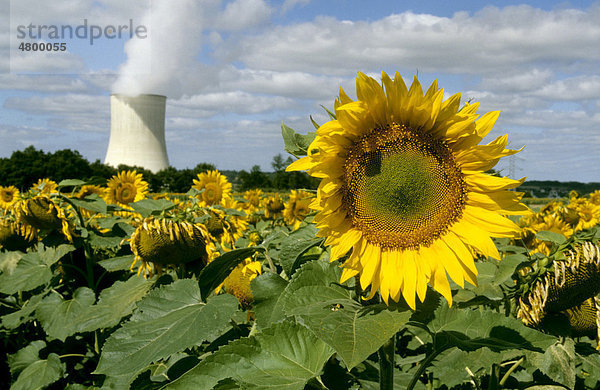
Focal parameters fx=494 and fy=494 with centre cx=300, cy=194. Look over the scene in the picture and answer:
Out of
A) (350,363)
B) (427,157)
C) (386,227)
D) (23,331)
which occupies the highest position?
(427,157)

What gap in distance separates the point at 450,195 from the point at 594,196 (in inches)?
198

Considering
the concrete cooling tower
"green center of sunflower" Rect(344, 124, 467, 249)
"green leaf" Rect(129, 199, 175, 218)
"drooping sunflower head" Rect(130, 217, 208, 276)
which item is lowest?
"drooping sunflower head" Rect(130, 217, 208, 276)

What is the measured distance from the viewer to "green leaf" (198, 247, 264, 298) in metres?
1.24

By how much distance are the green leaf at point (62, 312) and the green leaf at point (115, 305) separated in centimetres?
51

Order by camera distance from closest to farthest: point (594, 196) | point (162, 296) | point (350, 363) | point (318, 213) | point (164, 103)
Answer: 1. point (350, 363)
2. point (318, 213)
3. point (162, 296)
4. point (594, 196)
5. point (164, 103)

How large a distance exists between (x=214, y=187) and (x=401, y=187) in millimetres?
3566

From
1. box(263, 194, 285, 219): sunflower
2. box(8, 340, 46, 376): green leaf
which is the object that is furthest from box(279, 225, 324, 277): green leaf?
box(263, 194, 285, 219): sunflower

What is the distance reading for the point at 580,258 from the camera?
5.18 ft

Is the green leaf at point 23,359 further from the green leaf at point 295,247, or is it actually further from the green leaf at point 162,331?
the green leaf at point 295,247

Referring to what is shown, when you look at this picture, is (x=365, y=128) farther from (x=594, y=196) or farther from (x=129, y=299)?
(x=594, y=196)

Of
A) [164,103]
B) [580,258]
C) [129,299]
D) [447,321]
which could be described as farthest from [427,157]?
[164,103]

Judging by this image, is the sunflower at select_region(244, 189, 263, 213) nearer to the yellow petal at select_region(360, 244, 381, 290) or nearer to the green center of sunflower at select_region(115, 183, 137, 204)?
the green center of sunflower at select_region(115, 183, 137, 204)

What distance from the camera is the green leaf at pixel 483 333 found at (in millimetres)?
998

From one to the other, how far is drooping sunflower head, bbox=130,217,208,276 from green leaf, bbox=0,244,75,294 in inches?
32.7
